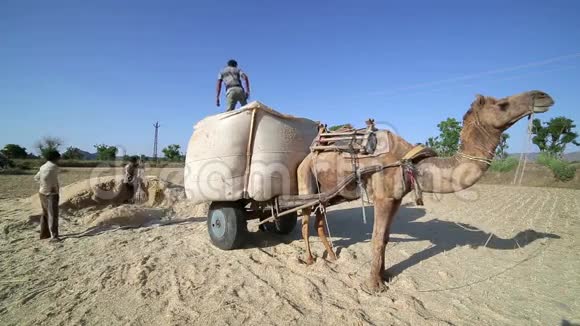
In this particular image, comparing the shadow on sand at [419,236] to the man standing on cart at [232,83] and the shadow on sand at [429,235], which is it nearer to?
the shadow on sand at [429,235]

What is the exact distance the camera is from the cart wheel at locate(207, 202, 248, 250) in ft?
16.5

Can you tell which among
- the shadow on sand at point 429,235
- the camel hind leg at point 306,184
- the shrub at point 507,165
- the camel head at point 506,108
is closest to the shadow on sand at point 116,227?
the shadow on sand at point 429,235

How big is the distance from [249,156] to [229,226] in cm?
127

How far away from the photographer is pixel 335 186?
436 centimetres

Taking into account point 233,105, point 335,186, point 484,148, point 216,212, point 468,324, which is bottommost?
point 468,324

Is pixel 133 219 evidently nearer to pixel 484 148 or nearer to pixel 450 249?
pixel 450 249

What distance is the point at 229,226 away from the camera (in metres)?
5.05

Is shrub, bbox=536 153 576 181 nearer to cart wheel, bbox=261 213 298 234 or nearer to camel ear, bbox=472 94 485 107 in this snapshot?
cart wheel, bbox=261 213 298 234

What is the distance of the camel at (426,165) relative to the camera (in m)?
3.07

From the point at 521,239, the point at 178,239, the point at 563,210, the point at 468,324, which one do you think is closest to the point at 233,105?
the point at 178,239

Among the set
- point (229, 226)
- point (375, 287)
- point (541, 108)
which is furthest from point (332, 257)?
point (541, 108)

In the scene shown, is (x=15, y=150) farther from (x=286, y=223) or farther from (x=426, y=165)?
(x=426, y=165)

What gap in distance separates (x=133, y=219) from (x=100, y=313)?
5.01 meters

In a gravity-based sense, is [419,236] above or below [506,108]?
below
